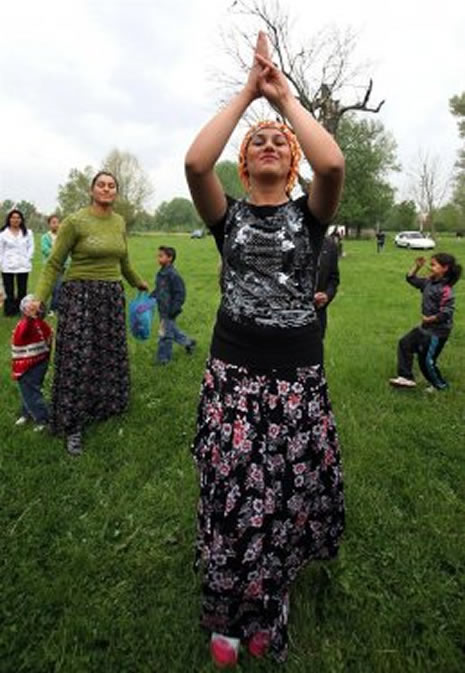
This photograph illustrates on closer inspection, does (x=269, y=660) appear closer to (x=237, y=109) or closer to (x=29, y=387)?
(x=237, y=109)

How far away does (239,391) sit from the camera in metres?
2.39

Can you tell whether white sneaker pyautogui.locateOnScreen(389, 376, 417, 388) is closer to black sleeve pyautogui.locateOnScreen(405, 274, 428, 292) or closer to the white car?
black sleeve pyautogui.locateOnScreen(405, 274, 428, 292)

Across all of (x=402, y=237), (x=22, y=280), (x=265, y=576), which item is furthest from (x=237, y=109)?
(x=402, y=237)

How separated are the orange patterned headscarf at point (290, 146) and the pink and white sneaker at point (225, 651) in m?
2.19

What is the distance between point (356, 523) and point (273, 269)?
218cm

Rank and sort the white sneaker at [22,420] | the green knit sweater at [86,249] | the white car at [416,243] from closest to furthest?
the green knit sweater at [86,249] < the white sneaker at [22,420] < the white car at [416,243]

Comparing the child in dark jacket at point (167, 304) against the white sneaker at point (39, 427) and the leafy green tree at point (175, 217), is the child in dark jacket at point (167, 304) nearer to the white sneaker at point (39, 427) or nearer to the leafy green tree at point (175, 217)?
the white sneaker at point (39, 427)

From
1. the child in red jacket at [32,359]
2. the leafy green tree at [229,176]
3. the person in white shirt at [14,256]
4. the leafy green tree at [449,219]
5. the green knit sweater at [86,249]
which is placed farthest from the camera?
the leafy green tree at [229,176]

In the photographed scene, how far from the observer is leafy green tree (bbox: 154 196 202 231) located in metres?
110

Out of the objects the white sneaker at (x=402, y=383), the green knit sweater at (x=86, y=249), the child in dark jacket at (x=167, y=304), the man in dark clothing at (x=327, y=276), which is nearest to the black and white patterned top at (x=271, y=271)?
the green knit sweater at (x=86, y=249)

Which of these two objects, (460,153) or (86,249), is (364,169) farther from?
(86,249)

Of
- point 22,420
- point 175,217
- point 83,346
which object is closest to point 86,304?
point 83,346

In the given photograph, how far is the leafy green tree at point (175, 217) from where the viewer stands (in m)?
110

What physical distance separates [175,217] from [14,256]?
106 meters
